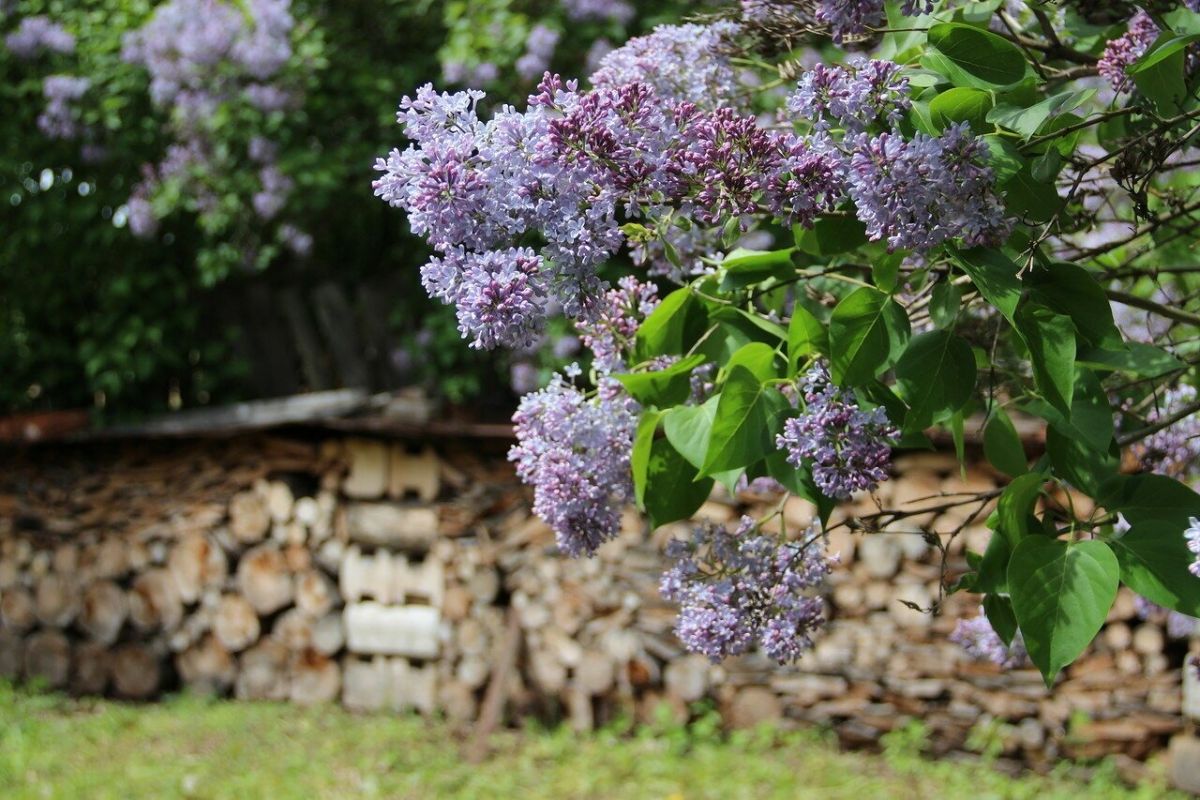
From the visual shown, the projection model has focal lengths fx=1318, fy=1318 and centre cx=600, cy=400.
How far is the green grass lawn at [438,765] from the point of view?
4004 mm

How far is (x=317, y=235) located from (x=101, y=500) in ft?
4.74

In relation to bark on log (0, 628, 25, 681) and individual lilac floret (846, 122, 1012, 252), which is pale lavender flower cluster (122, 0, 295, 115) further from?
individual lilac floret (846, 122, 1012, 252)

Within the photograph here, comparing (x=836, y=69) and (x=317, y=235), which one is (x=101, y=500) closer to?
(x=317, y=235)

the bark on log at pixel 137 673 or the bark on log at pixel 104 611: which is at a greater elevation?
the bark on log at pixel 104 611

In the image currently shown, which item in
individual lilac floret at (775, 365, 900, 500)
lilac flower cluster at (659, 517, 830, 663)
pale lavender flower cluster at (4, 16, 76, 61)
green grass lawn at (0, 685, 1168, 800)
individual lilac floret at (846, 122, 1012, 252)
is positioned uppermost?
pale lavender flower cluster at (4, 16, 76, 61)

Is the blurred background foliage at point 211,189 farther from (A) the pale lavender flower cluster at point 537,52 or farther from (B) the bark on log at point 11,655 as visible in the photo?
(B) the bark on log at point 11,655

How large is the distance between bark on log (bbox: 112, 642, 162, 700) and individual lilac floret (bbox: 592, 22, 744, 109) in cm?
431

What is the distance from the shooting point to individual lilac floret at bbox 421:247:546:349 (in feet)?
3.74

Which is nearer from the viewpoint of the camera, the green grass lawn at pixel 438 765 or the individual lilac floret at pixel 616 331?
the individual lilac floret at pixel 616 331

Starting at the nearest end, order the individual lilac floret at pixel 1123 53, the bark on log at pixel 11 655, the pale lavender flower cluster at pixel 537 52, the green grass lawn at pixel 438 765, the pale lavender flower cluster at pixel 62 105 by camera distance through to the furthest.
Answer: the individual lilac floret at pixel 1123 53 → the green grass lawn at pixel 438 765 → the pale lavender flower cluster at pixel 537 52 → the bark on log at pixel 11 655 → the pale lavender flower cluster at pixel 62 105

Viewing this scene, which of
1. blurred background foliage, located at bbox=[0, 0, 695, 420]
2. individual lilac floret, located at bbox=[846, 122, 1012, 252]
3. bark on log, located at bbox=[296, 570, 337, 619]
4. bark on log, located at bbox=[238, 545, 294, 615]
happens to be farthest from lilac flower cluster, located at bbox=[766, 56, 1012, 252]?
bark on log, located at bbox=[238, 545, 294, 615]

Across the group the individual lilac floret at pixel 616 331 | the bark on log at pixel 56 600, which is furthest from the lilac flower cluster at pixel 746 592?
the bark on log at pixel 56 600

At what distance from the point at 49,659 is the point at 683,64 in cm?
468

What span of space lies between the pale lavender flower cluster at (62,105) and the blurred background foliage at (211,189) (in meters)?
0.01
